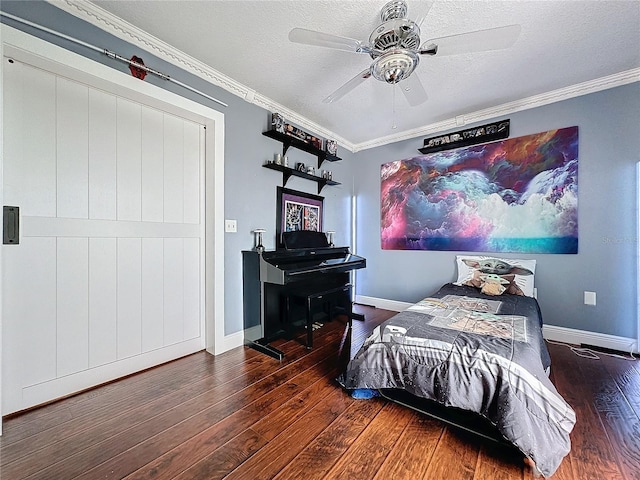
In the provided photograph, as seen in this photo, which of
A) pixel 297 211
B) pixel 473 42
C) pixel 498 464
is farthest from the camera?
pixel 297 211

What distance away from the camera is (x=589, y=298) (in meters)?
2.50

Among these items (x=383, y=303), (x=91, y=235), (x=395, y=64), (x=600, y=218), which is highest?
(x=395, y=64)

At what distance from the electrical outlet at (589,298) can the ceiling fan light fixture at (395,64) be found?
272 cm

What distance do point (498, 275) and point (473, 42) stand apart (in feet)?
7.30

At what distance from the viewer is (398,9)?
1.48 m

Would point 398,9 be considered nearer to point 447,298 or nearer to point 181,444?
point 447,298

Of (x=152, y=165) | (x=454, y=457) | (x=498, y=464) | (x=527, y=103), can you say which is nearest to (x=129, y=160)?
(x=152, y=165)

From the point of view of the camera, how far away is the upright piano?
7.78 ft

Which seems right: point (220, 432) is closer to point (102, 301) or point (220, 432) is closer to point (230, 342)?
point (230, 342)

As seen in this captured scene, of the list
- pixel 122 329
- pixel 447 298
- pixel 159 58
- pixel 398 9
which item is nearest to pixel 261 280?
pixel 122 329

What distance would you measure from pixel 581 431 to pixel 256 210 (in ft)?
9.20

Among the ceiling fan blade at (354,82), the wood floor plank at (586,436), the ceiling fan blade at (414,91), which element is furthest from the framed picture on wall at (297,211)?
the wood floor plank at (586,436)

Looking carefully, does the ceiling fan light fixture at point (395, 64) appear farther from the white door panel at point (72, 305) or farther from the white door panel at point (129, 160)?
the white door panel at point (72, 305)

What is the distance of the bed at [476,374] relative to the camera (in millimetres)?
1170
